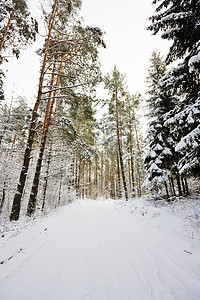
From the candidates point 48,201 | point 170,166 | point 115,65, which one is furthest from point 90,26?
point 48,201

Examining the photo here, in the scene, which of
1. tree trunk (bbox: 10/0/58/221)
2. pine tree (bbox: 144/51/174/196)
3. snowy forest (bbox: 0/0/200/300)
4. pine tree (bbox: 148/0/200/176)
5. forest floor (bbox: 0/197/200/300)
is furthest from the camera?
pine tree (bbox: 144/51/174/196)

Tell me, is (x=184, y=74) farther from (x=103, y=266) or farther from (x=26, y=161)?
(x=26, y=161)

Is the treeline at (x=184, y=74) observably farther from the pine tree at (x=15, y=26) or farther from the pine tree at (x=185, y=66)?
the pine tree at (x=15, y=26)

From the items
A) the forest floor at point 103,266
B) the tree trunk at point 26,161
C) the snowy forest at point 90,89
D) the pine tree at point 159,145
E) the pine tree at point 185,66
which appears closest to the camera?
the forest floor at point 103,266

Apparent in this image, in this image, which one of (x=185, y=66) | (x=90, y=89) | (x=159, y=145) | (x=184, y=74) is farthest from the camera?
(x=159, y=145)

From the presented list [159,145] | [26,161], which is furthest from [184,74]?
[26,161]

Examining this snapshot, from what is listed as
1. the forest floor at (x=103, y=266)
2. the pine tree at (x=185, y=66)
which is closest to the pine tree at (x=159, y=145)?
the pine tree at (x=185, y=66)

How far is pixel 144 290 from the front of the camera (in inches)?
66.6

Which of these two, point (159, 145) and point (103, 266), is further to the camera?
point (159, 145)

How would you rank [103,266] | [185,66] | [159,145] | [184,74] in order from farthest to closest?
[159,145]
[184,74]
[185,66]
[103,266]

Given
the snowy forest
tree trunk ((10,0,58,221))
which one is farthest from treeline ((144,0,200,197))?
tree trunk ((10,0,58,221))

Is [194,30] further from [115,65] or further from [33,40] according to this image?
[115,65]

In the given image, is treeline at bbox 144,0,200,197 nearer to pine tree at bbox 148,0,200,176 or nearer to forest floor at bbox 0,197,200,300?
pine tree at bbox 148,0,200,176

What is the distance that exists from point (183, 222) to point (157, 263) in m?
2.36
